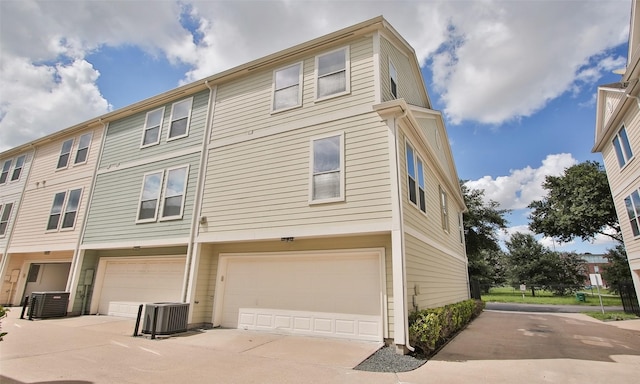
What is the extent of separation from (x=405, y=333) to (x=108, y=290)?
451 inches

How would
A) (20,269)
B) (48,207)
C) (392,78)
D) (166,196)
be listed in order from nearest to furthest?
1. (392,78)
2. (166,196)
3. (48,207)
4. (20,269)

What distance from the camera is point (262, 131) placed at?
984cm

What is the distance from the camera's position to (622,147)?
534 inches

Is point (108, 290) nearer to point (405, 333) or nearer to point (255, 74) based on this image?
point (255, 74)

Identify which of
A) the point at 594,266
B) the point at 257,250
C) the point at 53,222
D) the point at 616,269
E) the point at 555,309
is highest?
the point at 53,222

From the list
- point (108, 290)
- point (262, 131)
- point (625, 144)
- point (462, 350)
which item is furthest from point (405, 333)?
point (625, 144)

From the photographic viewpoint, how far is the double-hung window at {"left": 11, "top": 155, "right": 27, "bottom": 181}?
16703 millimetres

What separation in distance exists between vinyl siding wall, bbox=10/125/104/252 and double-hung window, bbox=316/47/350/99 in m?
10.6

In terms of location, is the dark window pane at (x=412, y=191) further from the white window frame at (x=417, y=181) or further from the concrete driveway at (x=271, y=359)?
the concrete driveway at (x=271, y=359)

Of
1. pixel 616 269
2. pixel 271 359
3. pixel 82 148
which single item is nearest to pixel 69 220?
pixel 82 148

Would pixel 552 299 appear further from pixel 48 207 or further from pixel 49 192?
pixel 49 192

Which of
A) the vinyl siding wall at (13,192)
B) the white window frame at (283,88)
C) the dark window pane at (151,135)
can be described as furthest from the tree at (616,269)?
the vinyl siding wall at (13,192)

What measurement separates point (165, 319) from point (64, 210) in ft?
29.8

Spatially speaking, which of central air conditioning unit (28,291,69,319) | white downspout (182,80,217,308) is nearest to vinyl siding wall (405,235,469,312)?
white downspout (182,80,217,308)
